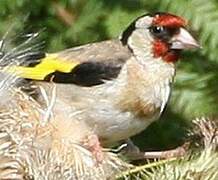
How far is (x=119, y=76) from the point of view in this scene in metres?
2.64

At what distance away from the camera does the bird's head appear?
261cm

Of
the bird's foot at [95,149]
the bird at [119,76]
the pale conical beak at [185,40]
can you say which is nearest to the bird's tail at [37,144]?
the bird's foot at [95,149]

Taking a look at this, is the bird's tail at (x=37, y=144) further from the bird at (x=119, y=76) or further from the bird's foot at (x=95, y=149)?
the bird at (x=119, y=76)

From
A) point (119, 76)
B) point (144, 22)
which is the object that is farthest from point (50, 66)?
point (144, 22)

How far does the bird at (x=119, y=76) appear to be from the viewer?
2559 millimetres

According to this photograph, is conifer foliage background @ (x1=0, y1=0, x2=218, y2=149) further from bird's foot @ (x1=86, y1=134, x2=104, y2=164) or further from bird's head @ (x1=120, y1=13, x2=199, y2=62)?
bird's foot @ (x1=86, y1=134, x2=104, y2=164)

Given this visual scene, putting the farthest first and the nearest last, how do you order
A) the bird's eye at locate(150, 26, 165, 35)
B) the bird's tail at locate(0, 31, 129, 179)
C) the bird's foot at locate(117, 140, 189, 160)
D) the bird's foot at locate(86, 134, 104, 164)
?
the bird's eye at locate(150, 26, 165, 35) < the bird's foot at locate(117, 140, 189, 160) < the bird's foot at locate(86, 134, 104, 164) < the bird's tail at locate(0, 31, 129, 179)

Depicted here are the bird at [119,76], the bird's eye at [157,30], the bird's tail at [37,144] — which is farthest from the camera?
the bird's eye at [157,30]

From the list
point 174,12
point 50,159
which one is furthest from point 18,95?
point 174,12

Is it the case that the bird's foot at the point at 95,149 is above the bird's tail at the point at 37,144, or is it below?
below

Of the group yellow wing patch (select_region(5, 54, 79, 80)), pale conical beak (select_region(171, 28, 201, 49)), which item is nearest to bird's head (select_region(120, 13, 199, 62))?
pale conical beak (select_region(171, 28, 201, 49))

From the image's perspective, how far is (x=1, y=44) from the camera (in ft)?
7.10

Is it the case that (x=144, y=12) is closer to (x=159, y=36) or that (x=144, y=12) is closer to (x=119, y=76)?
(x=159, y=36)

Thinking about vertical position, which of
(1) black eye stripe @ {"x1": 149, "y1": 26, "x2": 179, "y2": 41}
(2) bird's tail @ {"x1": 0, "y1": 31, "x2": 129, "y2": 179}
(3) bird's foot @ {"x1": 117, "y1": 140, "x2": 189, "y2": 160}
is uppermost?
(2) bird's tail @ {"x1": 0, "y1": 31, "x2": 129, "y2": 179}
